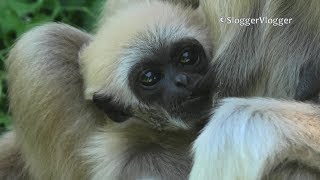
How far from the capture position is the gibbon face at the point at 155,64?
219 inches

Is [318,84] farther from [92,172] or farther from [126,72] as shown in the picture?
[92,172]

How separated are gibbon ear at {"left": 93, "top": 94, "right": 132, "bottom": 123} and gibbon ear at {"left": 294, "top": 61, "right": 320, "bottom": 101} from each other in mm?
1187

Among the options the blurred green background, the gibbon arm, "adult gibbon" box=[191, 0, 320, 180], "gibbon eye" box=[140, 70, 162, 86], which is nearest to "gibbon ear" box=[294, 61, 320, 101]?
"adult gibbon" box=[191, 0, 320, 180]

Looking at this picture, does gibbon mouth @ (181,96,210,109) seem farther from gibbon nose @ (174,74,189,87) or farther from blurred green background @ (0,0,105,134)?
blurred green background @ (0,0,105,134)

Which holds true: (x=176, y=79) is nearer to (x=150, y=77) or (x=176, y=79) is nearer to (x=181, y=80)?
(x=181, y=80)

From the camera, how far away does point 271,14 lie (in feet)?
17.1

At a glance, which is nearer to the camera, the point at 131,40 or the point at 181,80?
the point at 181,80

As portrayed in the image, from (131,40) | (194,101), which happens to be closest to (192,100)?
(194,101)

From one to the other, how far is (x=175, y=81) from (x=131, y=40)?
396 millimetres

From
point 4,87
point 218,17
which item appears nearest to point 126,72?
point 218,17

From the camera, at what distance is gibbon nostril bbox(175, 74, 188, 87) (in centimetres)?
552

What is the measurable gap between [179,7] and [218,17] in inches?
21.3

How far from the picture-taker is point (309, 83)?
523 cm

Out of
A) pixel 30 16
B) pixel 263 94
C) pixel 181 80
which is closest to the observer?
pixel 263 94
